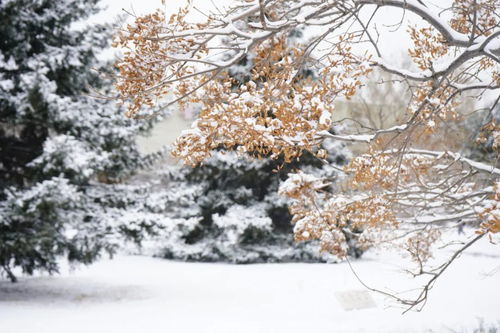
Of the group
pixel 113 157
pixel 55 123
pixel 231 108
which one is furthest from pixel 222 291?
pixel 231 108

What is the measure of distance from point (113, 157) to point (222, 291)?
3975 mm

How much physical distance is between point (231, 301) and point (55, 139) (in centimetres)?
475

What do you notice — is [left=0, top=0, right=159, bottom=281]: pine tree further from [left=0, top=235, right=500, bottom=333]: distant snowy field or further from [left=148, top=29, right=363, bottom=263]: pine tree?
[left=148, top=29, right=363, bottom=263]: pine tree

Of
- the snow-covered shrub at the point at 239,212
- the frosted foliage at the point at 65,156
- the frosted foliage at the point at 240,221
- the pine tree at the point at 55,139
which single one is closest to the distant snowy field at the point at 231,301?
the snow-covered shrub at the point at 239,212

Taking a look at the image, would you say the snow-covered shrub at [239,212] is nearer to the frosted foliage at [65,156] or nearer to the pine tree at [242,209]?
the pine tree at [242,209]

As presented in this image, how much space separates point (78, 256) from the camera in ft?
30.2

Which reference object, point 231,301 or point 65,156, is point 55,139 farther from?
point 231,301

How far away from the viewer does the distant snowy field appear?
7.29 m

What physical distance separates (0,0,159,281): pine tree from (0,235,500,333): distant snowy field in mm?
1170

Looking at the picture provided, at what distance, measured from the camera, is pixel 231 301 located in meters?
9.02

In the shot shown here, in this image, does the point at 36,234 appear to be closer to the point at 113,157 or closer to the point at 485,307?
the point at 113,157

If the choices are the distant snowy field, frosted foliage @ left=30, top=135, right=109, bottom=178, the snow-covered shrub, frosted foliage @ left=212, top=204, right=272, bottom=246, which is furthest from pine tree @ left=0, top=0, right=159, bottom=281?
the snow-covered shrub

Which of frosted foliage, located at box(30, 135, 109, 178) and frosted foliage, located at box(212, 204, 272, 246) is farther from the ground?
frosted foliage, located at box(30, 135, 109, 178)

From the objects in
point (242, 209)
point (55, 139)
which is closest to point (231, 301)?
point (55, 139)
